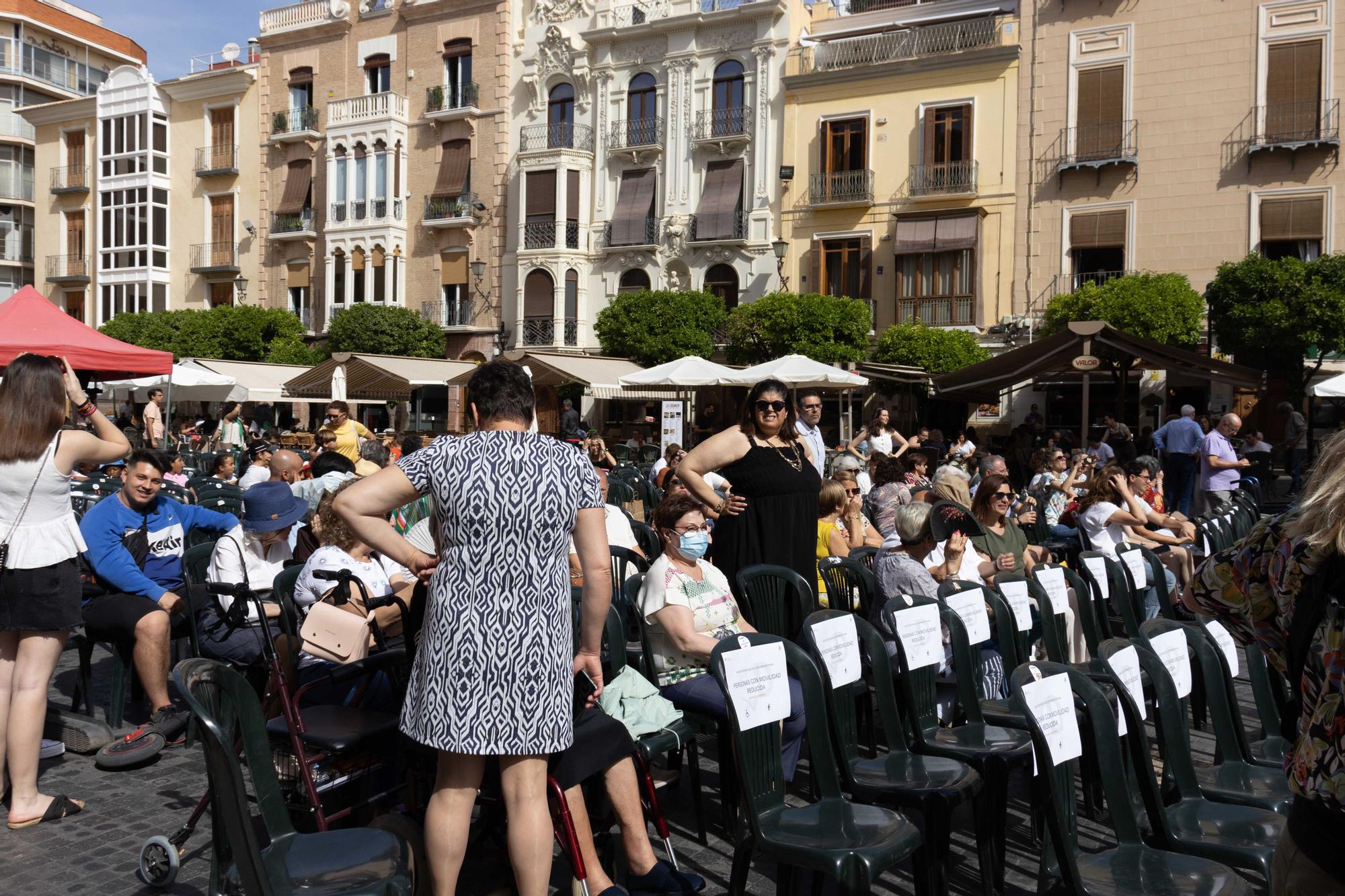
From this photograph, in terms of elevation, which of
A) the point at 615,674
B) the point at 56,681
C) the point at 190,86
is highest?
the point at 190,86

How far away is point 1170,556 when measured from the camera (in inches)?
319

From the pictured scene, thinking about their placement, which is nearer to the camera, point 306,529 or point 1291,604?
point 1291,604

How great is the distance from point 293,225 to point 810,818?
35593mm

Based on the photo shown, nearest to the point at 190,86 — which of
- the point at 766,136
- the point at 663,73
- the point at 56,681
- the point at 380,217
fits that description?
the point at 380,217

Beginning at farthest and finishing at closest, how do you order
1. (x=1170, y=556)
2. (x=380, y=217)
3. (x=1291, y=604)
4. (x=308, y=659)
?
(x=380, y=217)
(x=1170, y=556)
(x=308, y=659)
(x=1291, y=604)

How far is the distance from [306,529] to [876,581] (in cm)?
299

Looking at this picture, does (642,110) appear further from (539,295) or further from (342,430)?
(342,430)

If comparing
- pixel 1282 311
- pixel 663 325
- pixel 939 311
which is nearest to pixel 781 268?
pixel 663 325

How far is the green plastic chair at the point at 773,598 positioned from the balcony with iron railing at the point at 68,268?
4163cm

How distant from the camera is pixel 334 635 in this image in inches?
152

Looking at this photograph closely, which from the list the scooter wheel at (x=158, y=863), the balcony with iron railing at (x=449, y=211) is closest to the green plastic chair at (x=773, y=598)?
the scooter wheel at (x=158, y=863)

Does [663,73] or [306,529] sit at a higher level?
[663,73]

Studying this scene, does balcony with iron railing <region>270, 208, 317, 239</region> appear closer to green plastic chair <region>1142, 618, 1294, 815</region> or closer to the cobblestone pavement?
the cobblestone pavement

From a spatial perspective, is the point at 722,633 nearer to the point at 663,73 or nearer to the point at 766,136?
the point at 766,136
